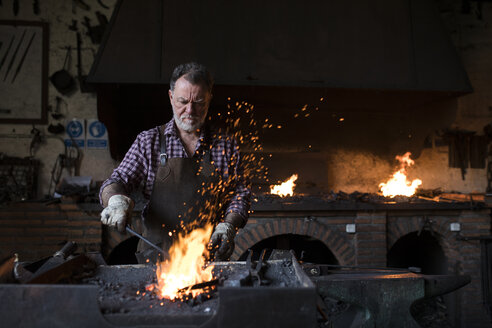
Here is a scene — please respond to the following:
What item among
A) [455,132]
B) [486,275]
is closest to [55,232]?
[486,275]

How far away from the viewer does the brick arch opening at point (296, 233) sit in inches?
140

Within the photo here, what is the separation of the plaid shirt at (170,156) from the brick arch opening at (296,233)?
5.02 feet

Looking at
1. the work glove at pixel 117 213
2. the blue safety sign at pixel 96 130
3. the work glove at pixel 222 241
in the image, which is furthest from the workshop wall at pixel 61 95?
the work glove at pixel 222 241

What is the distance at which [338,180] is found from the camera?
5.06 m

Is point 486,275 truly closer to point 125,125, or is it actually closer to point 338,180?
point 338,180

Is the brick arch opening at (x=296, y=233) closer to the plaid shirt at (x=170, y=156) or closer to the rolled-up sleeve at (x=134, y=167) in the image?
the plaid shirt at (x=170, y=156)

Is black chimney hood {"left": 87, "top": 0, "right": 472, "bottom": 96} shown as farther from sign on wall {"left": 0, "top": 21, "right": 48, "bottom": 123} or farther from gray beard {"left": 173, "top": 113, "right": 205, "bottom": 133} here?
gray beard {"left": 173, "top": 113, "right": 205, "bottom": 133}

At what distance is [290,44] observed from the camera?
159 inches

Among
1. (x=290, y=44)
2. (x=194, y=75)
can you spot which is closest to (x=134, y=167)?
(x=194, y=75)

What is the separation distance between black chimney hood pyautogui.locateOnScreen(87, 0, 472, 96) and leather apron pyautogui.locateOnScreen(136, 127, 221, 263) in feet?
6.62

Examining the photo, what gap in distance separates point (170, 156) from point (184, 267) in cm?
72

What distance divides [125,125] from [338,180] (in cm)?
312

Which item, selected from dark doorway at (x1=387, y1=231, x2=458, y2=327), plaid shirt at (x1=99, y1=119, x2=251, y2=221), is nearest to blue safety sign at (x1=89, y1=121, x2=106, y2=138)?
plaid shirt at (x1=99, y1=119, x2=251, y2=221)

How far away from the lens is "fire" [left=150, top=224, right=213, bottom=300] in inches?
53.6
